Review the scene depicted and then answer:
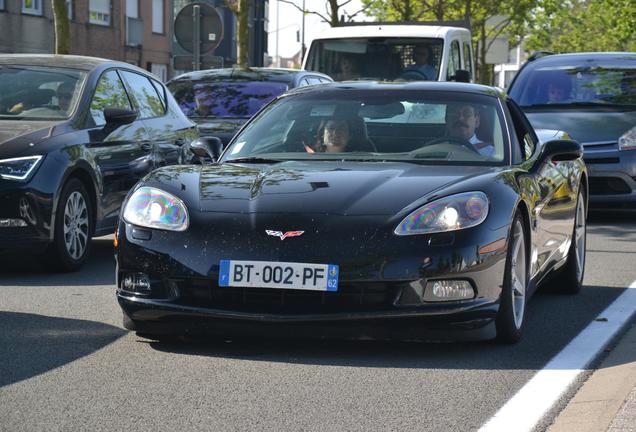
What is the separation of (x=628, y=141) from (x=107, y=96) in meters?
5.91

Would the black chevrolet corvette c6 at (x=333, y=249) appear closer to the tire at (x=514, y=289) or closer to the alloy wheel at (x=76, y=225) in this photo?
the tire at (x=514, y=289)

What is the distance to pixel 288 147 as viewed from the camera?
25.1 ft

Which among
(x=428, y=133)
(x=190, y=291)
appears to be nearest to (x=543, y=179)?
(x=428, y=133)

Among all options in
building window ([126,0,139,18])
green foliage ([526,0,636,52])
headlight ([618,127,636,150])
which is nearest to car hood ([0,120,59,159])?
headlight ([618,127,636,150])

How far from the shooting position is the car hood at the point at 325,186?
6398 millimetres

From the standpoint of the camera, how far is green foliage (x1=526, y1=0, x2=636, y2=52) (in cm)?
4038

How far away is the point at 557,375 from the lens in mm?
5984

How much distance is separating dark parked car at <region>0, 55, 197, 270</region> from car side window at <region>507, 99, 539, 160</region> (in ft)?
10.5

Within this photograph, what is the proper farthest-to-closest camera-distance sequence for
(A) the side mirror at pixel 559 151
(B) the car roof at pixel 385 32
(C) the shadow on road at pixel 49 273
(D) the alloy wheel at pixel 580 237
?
(B) the car roof at pixel 385 32 → (C) the shadow on road at pixel 49 273 → (D) the alloy wheel at pixel 580 237 → (A) the side mirror at pixel 559 151

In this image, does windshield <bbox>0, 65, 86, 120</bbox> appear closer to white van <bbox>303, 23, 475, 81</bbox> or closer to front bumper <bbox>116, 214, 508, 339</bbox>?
front bumper <bbox>116, 214, 508, 339</bbox>

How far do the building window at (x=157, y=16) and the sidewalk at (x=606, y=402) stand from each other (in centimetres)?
5078

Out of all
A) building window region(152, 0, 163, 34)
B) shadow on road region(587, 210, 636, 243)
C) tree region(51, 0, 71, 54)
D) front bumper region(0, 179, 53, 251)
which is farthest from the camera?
building window region(152, 0, 163, 34)

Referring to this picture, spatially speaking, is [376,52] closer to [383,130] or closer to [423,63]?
[423,63]

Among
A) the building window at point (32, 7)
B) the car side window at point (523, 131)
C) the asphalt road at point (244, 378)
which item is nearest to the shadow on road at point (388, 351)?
the asphalt road at point (244, 378)
